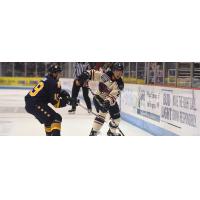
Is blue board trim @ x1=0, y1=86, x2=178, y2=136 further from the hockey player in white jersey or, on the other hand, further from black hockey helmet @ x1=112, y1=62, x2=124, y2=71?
black hockey helmet @ x1=112, y1=62, x2=124, y2=71

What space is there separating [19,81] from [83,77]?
1.62ft

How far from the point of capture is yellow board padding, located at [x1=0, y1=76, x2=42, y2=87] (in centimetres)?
267

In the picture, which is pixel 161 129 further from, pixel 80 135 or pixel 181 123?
pixel 80 135

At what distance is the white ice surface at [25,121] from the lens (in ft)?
8.52

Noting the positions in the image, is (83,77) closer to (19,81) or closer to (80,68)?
(80,68)

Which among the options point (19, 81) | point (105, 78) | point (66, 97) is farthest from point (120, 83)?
point (19, 81)

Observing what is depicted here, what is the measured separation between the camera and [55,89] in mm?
2688

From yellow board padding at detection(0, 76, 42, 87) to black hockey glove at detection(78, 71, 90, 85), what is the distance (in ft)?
1.02

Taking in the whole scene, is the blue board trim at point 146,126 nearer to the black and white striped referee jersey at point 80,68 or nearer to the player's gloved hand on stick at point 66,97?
the player's gloved hand on stick at point 66,97

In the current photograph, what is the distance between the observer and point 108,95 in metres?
2.82

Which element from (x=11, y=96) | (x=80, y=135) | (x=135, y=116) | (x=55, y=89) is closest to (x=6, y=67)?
(x=11, y=96)

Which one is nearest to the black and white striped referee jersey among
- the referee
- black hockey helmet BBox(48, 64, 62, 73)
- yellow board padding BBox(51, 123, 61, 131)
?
the referee

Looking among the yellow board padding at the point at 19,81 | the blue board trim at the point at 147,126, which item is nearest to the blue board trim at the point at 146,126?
the blue board trim at the point at 147,126
